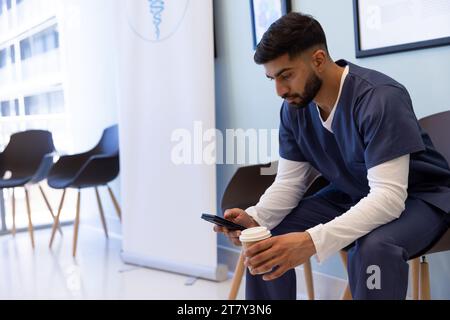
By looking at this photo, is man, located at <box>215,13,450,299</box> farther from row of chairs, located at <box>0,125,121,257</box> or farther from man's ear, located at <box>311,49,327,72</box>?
row of chairs, located at <box>0,125,121,257</box>

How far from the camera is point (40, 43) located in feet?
14.6

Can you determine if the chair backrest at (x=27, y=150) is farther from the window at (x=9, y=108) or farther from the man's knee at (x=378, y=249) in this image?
the man's knee at (x=378, y=249)

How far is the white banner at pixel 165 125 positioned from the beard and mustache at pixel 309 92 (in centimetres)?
118

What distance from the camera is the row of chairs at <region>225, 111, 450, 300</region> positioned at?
181cm

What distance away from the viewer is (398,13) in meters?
2.14

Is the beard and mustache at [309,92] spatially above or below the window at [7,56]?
below

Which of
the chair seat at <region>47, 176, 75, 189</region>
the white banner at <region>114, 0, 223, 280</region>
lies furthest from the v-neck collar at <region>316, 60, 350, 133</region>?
the chair seat at <region>47, 176, 75, 189</region>

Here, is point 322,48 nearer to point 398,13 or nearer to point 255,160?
point 398,13

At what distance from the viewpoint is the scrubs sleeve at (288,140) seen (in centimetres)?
185

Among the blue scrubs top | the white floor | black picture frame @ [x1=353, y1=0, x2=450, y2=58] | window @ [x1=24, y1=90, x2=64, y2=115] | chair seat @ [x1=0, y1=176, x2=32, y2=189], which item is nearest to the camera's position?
the blue scrubs top

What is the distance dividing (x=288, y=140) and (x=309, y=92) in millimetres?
265

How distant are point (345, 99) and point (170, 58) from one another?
150cm

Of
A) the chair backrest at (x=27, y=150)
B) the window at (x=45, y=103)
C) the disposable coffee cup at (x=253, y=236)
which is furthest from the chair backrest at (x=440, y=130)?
the window at (x=45, y=103)
